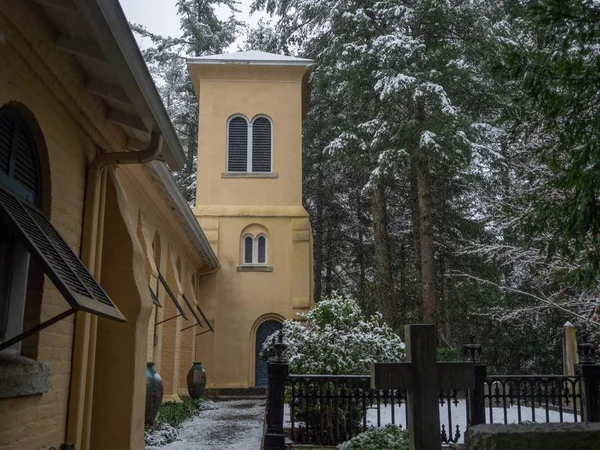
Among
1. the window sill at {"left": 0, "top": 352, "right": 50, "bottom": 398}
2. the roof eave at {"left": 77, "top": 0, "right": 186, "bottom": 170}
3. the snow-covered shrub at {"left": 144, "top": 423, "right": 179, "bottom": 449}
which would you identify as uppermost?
the roof eave at {"left": 77, "top": 0, "right": 186, "bottom": 170}

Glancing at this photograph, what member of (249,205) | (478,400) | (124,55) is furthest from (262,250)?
(124,55)

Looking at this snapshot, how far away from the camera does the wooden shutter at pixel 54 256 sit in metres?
4.34

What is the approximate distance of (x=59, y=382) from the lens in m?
5.91

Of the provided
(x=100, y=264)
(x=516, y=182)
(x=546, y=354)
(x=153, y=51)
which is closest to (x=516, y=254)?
(x=516, y=182)

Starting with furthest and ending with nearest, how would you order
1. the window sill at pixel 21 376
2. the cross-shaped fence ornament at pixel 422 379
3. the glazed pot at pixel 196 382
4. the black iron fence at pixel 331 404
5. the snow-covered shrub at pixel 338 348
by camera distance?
the glazed pot at pixel 196 382 → the snow-covered shrub at pixel 338 348 → the black iron fence at pixel 331 404 → the cross-shaped fence ornament at pixel 422 379 → the window sill at pixel 21 376

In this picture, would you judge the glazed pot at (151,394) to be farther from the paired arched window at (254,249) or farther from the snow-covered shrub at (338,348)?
the paired arched window at (254,249)

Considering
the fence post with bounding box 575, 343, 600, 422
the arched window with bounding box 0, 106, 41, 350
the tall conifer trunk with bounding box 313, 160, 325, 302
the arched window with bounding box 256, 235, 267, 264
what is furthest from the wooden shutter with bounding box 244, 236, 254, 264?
the arched window with bounding box 0, 106, 41, 350

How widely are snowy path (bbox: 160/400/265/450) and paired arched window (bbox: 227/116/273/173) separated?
10.4m

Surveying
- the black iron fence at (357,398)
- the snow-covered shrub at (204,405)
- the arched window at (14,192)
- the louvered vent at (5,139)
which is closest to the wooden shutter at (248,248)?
the snow-covered shrub at (204,405)

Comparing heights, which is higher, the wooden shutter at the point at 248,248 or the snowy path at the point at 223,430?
the wooden shutter at the point at 248,248

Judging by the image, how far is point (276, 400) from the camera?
9688 mm

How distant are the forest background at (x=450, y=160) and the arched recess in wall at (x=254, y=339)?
4113mm

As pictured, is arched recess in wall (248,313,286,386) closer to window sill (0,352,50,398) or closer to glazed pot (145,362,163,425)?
glazed pot (145,362,163,425)

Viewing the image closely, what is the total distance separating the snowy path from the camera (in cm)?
1125
